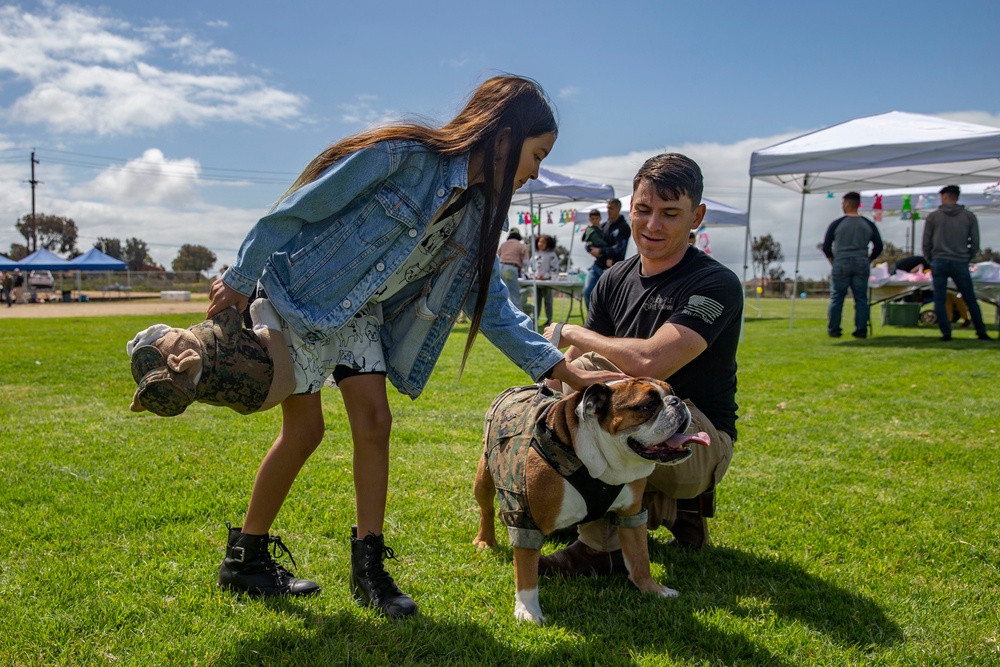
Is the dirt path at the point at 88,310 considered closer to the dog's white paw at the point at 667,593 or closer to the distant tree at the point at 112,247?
the dog's white paw at the point at 667,593

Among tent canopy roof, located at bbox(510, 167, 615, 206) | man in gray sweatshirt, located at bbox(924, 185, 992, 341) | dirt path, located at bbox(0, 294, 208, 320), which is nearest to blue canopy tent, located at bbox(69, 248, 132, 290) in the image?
dirt path, located at bbox(0, 294, 208, 320)

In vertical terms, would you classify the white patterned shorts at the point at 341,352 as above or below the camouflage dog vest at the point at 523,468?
above

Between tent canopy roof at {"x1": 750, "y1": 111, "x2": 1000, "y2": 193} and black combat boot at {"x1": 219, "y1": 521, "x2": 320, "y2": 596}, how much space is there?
11.1 m

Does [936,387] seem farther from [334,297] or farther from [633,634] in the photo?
[334,297]

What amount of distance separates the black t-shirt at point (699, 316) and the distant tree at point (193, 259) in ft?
318

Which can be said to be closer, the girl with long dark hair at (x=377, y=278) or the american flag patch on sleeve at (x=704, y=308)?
the girl with long dark hair at (x=377, y=278)

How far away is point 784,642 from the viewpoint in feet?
8.22

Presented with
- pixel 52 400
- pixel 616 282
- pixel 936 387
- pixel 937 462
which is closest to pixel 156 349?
pixel 616 282

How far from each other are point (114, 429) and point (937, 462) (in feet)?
18.6

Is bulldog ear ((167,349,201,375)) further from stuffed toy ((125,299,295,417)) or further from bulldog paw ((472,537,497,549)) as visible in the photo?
bulldog paw ((472,537,497,549))

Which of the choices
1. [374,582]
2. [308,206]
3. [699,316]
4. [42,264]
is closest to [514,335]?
[699,316]

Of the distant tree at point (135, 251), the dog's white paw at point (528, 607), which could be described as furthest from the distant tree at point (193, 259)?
the dog's white paw at point (528, 607)

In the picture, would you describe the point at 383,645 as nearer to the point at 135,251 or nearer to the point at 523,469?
the point at 523,469

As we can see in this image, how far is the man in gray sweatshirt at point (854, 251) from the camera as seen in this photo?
12.2 m
